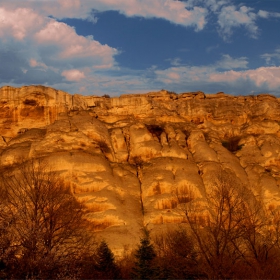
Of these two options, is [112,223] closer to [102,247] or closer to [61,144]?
[102,247]

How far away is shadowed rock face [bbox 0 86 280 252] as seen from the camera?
40.8m

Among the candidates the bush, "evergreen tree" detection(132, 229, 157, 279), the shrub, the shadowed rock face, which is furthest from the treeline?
the shrub

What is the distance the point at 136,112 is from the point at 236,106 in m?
16.6

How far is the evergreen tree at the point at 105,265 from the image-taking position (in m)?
30.3

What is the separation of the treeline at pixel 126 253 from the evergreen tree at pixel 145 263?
0.07 metres

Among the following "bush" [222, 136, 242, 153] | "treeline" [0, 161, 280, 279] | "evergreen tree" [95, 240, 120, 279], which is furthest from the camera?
"bush" [222, 136, 242, 153]

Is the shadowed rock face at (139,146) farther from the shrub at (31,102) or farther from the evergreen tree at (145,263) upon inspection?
the evergreen tree at (145,263)

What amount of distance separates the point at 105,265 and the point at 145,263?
125 inches

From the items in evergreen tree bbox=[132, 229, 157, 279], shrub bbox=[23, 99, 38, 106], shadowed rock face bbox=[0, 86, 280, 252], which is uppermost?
shrub bbox=[23, 99, 38, 106]

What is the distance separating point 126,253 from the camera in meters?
35.4

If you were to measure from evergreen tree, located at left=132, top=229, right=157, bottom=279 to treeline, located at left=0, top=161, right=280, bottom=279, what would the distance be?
0.24 ft

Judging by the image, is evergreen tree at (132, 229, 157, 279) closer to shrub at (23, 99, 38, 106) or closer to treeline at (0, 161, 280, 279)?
treeline at (0, 161, 280, 279)

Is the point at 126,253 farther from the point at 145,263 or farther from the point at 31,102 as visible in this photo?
the point at 31,102

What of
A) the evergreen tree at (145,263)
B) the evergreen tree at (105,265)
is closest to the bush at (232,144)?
the evergreen tree at (145,263)
